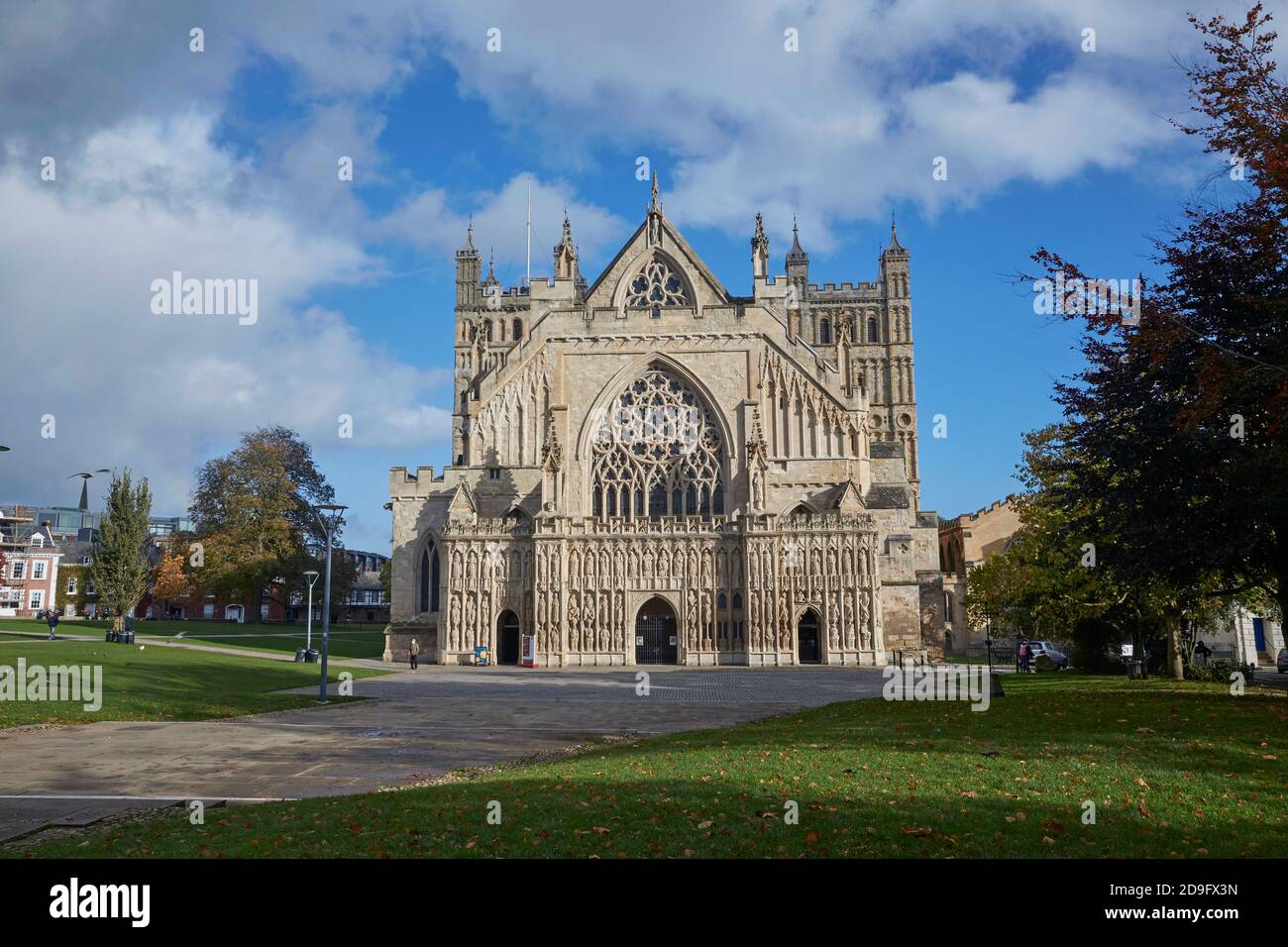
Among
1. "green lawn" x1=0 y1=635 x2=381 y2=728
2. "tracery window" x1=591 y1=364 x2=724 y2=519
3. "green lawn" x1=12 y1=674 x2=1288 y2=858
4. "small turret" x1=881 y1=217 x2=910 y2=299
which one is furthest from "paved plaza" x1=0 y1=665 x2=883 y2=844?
"small turret" x1=881 y1=217 x2=910 y2=299

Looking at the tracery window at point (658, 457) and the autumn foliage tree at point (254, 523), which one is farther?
the autumn foliage tree at point (254, 523)

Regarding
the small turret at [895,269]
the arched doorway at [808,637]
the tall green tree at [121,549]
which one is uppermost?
the small turret at [895,269]

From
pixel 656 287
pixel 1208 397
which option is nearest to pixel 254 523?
pixel 656 287

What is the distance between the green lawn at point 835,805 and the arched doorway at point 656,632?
110 ft

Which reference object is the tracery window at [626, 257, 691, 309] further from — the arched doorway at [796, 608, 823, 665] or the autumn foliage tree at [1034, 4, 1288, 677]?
the autumn foliage tree at [1034, 4, 1288, 677]

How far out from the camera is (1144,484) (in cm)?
2178

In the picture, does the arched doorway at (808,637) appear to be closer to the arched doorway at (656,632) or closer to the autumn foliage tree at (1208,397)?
the arched doorway at (656,632)

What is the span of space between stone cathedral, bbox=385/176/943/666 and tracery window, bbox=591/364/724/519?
0.32 feet

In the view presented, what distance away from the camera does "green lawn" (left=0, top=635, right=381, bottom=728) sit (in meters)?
20.9

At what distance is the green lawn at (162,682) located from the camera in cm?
Answer: 2091

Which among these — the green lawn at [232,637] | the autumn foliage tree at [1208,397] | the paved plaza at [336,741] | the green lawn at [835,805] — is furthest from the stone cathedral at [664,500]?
the green lawn at [835,805]

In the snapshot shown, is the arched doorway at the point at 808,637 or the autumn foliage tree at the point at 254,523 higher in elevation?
the autumn foliage tree at the point at 254,523

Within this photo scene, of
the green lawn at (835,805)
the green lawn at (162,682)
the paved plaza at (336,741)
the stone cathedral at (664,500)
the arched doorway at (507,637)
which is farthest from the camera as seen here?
the arched doorway at (507,637)
